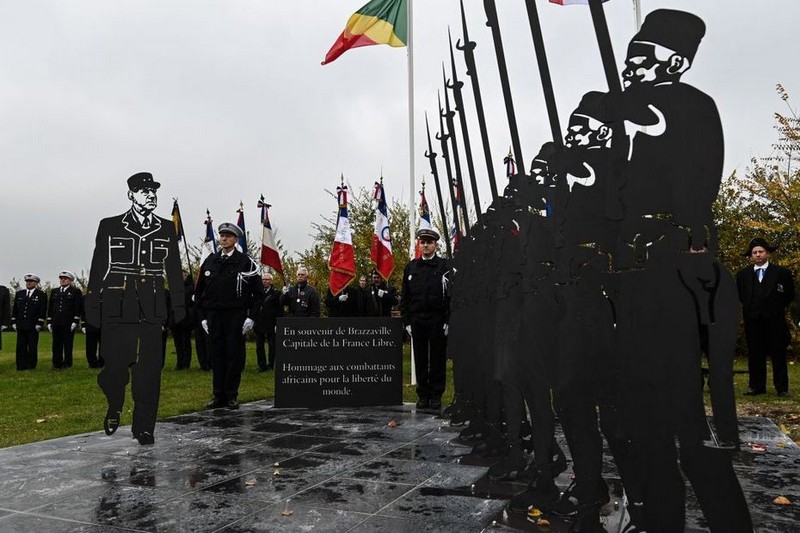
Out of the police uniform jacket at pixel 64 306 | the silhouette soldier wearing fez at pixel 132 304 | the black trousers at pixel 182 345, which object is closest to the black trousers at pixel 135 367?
the silhouette soldier wearing fez at pixel 132 304

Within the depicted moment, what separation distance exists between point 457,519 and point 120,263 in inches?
166

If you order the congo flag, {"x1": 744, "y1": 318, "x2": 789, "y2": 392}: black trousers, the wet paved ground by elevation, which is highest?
the congo flag

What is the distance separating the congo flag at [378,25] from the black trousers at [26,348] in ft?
32.3

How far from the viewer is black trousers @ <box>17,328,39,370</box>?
15766 millimetres

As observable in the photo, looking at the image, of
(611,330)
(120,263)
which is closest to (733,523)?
(611,330)

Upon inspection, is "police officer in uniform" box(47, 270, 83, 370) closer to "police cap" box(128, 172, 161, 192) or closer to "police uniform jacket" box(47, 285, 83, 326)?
"police uniform jacket" box(47, 285, 83, 326)

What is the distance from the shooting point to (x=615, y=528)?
380 cm

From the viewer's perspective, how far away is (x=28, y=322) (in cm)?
1572

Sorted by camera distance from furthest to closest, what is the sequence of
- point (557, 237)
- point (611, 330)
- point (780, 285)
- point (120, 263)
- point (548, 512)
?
point (780, 285) → point (120, 263) → point (548, 512) → point (557, 237) → point (611, 330)

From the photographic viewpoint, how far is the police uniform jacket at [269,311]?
14695 mm

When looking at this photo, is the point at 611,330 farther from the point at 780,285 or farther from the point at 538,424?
the point at 780,285

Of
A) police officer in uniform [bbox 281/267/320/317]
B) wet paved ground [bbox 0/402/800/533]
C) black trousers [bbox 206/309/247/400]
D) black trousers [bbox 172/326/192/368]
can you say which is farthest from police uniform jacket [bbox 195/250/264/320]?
black trousers [bbox 172/326/192/368]

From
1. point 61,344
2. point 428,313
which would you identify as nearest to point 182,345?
point 61,344

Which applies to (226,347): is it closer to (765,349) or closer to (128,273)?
(128,273)
